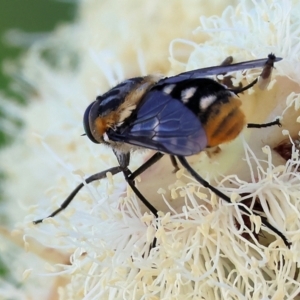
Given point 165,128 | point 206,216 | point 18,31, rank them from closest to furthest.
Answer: point 165,128
point 206,216
point 18,31

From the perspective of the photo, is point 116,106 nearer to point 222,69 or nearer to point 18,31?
point 222,69

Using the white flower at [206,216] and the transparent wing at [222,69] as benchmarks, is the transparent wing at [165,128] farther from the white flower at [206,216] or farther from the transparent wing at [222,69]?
the white flower at [206,216]

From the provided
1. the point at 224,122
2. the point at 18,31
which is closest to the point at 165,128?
the point at 224,122

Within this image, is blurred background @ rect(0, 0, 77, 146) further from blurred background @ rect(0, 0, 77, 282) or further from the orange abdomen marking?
the orange abdomen marking

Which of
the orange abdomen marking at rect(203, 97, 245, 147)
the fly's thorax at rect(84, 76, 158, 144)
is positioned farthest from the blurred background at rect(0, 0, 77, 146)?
the orange abdomen marking at rect(203, 97, 245, 147)

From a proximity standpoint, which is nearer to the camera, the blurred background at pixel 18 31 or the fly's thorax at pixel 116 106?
the fly's thorax at pixel 116 106

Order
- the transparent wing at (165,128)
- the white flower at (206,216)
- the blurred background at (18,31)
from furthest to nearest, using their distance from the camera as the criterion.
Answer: the blurred background at (18,31), the white flower at (206,216), the transparent wing at (165,128)

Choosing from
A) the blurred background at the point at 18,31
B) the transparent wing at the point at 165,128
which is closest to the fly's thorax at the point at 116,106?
the transparent wing at the point at 165,128

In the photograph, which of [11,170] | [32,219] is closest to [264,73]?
[32,219]

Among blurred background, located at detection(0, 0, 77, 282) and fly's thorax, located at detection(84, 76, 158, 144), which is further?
blurred background, located at detection(0, 0, 77, 282)
